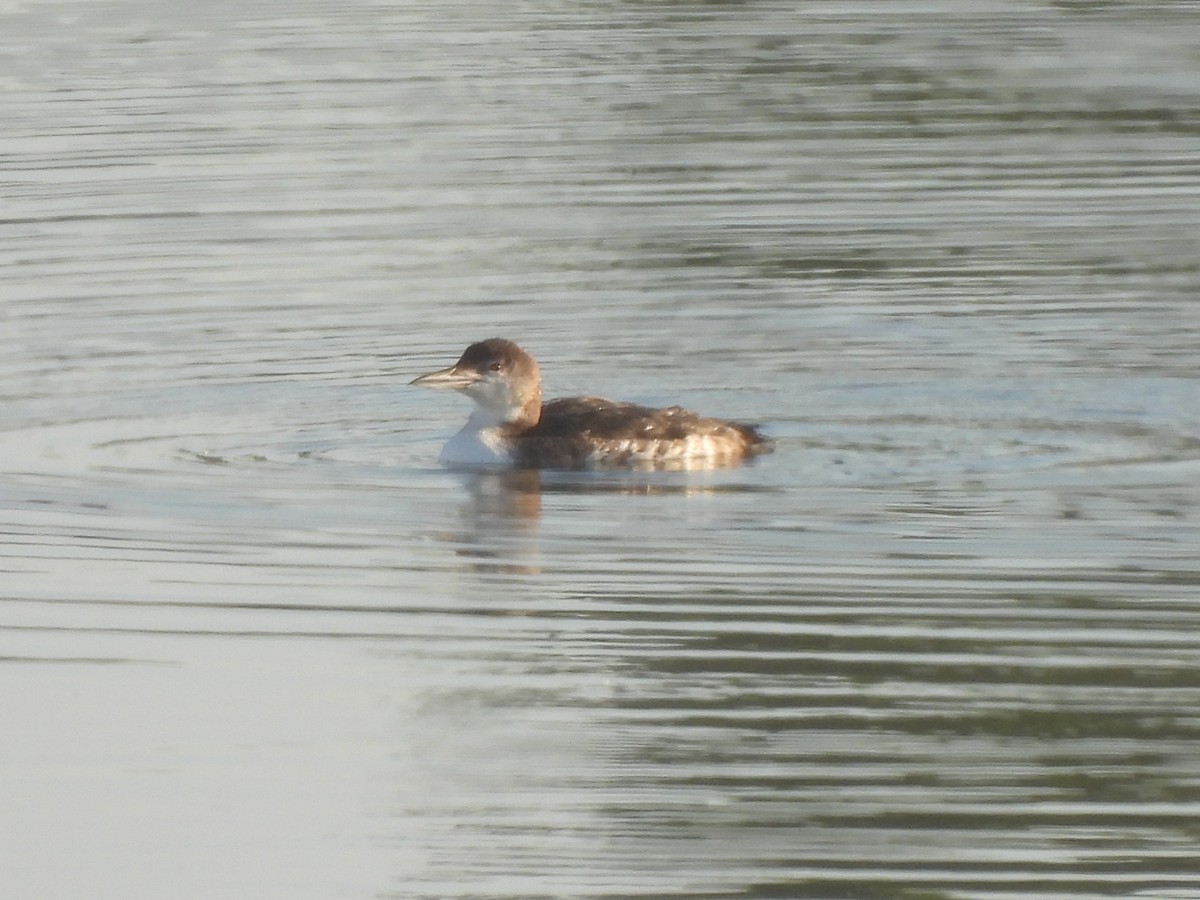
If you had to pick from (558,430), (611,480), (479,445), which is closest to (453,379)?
(479,445)

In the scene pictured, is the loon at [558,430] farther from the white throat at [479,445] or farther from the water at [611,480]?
the water at [611,480]

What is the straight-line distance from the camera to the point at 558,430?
15.0 metres

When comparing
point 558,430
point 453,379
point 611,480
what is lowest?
point 611,480

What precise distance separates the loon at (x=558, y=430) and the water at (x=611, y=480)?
217 mm

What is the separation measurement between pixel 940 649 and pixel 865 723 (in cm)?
105

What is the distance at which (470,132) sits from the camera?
24.8 meters

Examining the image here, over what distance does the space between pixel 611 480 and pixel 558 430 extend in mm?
553

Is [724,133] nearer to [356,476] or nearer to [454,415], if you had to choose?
[454,415]

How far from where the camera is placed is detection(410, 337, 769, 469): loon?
1465 centimetres

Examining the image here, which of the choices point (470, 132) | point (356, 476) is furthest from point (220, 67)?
point (356, 476)

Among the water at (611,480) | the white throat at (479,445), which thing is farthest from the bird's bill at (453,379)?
the water at (611,480)

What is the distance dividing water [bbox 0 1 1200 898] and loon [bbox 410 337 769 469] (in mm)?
217

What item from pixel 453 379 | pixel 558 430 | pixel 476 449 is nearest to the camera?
pixel 476 449

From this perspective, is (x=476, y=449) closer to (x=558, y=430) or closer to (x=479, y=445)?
(x=479, y=445)
